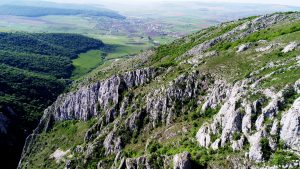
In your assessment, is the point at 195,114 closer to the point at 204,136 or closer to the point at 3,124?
the point at 204,136

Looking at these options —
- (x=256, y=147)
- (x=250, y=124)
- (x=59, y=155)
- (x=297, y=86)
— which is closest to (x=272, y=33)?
(x=297, y=86)

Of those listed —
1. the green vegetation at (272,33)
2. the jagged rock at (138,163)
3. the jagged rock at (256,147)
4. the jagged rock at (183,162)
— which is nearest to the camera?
the jagged rock at (256,147)

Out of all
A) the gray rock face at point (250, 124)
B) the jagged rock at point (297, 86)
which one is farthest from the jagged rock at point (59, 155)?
the jagged rock at point (297, 86)

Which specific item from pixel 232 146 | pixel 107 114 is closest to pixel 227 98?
pixel 232 146

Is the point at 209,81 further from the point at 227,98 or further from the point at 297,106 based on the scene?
the point at 297,106

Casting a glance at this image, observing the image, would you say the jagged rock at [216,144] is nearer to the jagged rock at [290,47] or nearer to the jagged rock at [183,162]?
the jagged rock at [183,162]

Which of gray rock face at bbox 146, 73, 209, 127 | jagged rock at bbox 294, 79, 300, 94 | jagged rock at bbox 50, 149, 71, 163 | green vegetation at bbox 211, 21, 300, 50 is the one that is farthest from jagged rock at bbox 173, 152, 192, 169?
jagged rock at bbox 50, 149, 71, 163

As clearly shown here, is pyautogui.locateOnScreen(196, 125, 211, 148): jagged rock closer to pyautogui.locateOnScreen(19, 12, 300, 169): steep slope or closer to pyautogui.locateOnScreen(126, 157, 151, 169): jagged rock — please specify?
pyautogui.locateOnScreen(19, 12, 300, 169): steep slope
